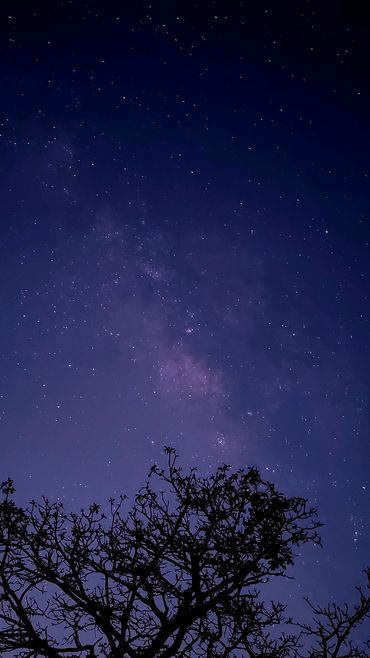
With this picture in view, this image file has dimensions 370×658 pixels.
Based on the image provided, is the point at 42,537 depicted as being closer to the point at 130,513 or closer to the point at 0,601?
the point at 0,601

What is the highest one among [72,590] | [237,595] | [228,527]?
[228,527]

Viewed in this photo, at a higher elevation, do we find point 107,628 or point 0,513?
point 0,513

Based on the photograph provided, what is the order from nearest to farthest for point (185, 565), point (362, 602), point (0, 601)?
point (0, 601) → point (185, 565) → point (362, 602)

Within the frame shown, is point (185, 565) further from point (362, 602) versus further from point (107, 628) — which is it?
point (362, 602)

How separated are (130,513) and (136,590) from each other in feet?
4.38

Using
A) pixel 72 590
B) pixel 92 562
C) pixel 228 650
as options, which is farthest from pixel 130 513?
pixel 228 650

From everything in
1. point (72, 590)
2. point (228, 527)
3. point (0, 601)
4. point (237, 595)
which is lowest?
point (0, 601)

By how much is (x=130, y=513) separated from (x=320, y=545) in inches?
141

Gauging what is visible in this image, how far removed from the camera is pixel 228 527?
795cm

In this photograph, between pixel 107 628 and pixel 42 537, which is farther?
pixel 42 537

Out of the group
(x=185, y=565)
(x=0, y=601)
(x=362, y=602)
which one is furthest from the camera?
(x=362, y=602)

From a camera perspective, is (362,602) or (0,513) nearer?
(0,513)

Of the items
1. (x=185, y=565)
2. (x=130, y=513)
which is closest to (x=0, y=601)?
(x=130, y=513)

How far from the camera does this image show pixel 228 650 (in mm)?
8008
